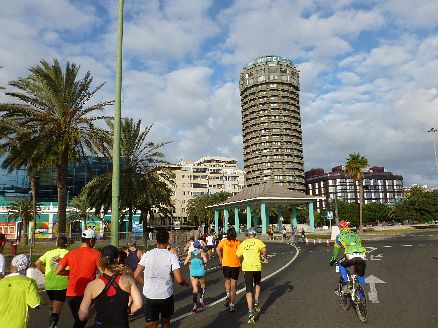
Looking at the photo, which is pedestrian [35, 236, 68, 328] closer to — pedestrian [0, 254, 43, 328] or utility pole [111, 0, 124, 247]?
utility pole [111, 0, 124, 247]

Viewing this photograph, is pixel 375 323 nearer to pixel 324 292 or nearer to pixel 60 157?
pixel 324 292

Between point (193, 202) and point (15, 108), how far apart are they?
251 ft

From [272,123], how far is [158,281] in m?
132

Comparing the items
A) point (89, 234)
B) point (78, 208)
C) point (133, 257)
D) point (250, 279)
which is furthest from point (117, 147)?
point (78, 208)

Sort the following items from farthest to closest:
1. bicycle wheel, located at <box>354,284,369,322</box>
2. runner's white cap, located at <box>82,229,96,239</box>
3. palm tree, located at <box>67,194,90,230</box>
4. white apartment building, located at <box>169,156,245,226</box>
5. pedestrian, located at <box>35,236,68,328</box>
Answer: white apartment building, located at <box>169,156,245,226</box>
palm tree, located at <box>67,194,90,230</box>
bicycle wheel, located at <box>354,284,369,322</box>
pedestrian, located at <box>35,236,68,328</box>
runner's white cap, located at <box>82,229,96,239</box>

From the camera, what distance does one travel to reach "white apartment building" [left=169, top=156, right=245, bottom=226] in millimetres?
121062

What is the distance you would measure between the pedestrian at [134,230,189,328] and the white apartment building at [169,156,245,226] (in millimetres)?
110165

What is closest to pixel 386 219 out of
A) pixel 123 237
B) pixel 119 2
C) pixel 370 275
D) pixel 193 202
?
pixel 193 202

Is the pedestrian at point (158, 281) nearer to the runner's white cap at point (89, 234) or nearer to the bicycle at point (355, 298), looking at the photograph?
the runner's white cap at point (89, 234)

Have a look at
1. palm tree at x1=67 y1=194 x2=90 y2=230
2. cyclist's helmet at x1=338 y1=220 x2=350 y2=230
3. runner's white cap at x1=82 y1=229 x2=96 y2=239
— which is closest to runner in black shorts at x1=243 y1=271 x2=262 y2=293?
cyclist's helmet at x1=338 y1=220 x2=350 y2=230

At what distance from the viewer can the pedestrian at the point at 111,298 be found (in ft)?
12.0

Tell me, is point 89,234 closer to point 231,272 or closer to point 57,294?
point 57,294

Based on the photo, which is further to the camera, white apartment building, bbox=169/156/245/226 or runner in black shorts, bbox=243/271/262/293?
white apartment building, bbox=169/156/245/226

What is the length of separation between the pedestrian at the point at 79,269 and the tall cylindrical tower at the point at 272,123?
412 ft
